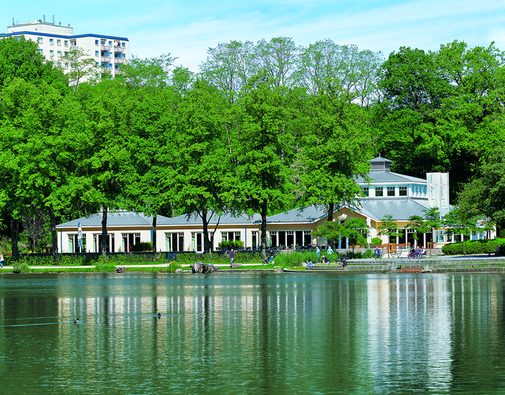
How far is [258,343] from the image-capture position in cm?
1928

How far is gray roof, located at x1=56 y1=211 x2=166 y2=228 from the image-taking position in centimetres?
8388

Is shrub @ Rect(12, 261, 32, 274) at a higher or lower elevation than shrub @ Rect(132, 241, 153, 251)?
lower

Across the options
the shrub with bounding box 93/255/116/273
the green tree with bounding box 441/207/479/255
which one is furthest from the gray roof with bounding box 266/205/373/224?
the shrub with bounding box 93/255/116/273

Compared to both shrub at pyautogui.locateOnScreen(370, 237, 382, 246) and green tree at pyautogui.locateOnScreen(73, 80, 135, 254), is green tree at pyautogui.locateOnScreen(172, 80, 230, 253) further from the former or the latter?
shrub at pyautogui.locateOnScreen(370, 237, 382, 246)

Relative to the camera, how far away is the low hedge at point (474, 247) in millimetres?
69750

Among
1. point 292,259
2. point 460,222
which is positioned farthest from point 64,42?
point 292,259

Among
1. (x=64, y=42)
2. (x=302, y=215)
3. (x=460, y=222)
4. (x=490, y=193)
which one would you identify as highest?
(x=64, y=42)

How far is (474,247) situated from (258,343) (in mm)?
55019

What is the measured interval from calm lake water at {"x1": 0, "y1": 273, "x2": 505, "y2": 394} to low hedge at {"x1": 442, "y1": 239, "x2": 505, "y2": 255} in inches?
1444

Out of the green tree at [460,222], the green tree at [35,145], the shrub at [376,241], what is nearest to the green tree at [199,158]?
the green tree at [35,145]

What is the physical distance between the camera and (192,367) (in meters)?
16.1

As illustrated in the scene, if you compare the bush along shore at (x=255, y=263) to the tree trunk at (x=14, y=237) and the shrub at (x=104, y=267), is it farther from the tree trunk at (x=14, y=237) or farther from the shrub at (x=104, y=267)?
the tree trunk at (x=14, y=237)

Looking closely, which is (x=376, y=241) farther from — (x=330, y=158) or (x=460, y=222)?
(x=330, y=158)

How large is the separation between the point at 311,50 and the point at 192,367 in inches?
3417
